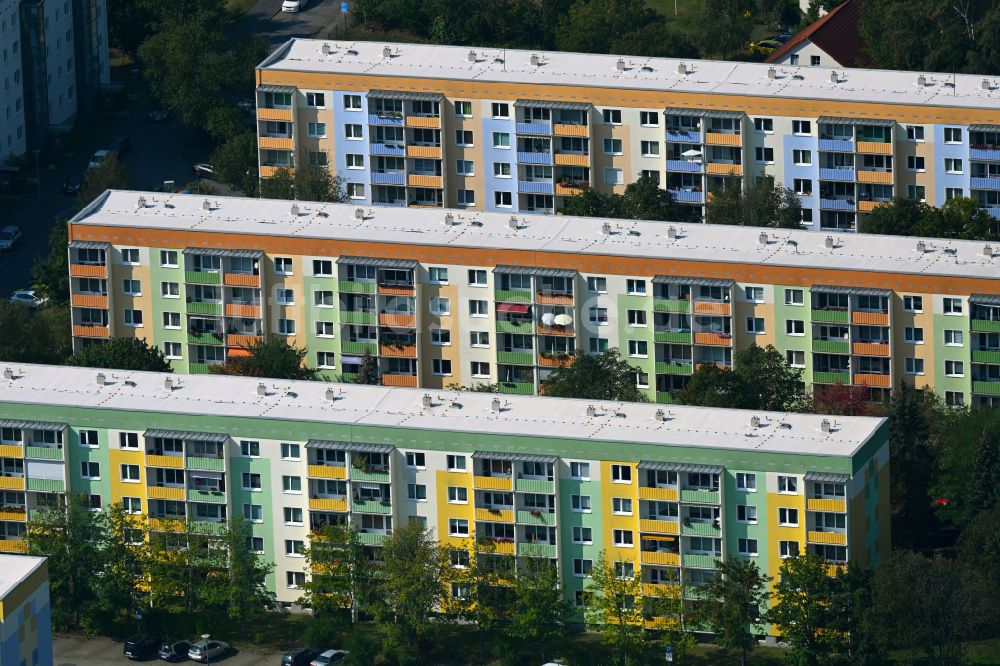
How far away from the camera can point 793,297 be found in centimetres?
17475

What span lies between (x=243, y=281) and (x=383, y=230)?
8.15 m

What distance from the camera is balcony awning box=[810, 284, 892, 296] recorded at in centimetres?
17275

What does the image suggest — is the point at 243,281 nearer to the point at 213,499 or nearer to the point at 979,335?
the point at 213,499

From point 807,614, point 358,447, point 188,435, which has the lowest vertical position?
point 807,614

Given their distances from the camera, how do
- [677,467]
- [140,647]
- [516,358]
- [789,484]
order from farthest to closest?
1. [516,358]
2. [140,647]
3. [677,467]
4. [789,484]

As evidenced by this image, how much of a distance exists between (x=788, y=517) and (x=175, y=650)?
95.5ft

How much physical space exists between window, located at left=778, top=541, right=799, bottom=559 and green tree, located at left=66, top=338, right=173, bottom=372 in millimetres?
36961

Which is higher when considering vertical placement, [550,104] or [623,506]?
[550,104]

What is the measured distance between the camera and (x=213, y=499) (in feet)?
522

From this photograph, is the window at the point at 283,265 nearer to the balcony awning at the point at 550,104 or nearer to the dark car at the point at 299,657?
the balcony awning at the point at 550,104

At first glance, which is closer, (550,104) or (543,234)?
(543,234)

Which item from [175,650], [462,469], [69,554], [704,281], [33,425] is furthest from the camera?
[704,281]

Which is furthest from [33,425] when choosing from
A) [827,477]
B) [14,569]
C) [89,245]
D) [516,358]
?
[827,477]

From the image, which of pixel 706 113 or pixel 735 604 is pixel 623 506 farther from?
pixel 706 113
